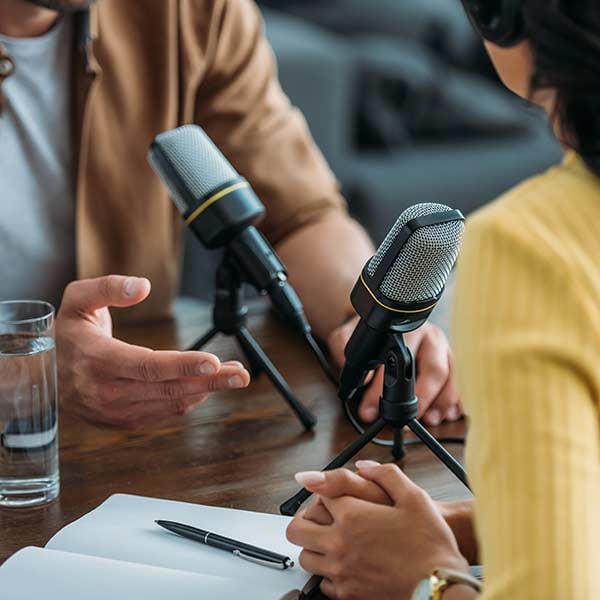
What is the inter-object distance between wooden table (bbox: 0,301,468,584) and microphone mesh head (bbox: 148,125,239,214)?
23cm

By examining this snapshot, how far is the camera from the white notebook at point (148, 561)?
89 cm

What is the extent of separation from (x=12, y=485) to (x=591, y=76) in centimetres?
64

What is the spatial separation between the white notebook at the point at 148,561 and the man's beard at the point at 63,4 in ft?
2.41

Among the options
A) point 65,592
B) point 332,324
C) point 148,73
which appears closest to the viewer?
point 65,592

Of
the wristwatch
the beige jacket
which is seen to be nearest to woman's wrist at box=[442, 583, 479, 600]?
the wristwatch

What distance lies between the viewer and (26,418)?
3.53ft

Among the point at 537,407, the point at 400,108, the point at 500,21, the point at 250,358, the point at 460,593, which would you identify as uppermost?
the point at 500,21

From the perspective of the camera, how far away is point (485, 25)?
756mm

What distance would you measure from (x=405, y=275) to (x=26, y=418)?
0.36m

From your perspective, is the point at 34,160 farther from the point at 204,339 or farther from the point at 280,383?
the point at 280,383

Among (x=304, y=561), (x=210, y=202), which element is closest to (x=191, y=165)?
(x=210, y=202)

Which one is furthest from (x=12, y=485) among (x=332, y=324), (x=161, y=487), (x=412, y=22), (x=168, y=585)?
(x=412, y=22)

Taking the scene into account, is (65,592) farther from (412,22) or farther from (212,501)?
(412,22)

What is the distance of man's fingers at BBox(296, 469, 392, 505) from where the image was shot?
925 mm
